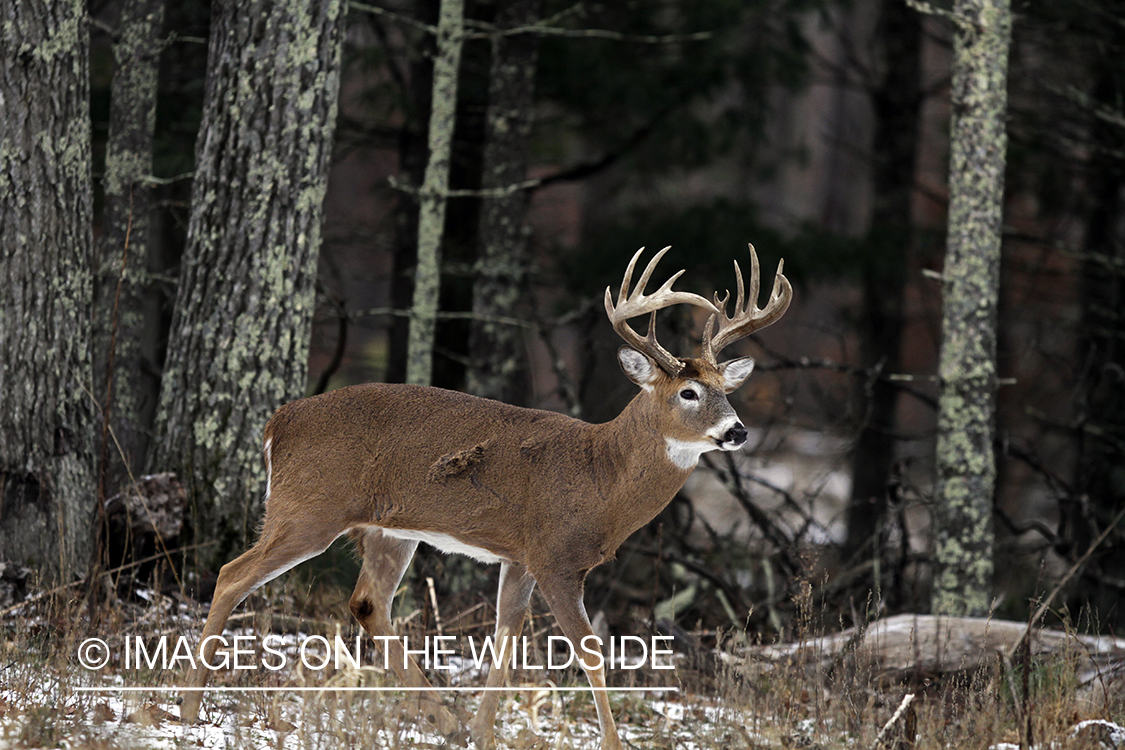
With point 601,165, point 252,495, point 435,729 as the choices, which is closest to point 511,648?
point 435,729

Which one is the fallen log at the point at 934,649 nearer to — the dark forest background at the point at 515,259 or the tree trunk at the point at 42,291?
the dark forest background at the point at 515,259

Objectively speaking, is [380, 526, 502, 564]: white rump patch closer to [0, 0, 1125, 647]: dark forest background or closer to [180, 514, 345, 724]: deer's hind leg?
[180, 514, 345, 724]: deer's hind leg

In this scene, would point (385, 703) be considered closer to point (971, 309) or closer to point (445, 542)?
point (445, 542)

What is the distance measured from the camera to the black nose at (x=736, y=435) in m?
4.36

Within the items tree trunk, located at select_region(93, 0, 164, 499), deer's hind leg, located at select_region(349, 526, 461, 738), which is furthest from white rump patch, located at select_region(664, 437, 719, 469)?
tree trunk, located at select_region(93, 0, 164, 499)

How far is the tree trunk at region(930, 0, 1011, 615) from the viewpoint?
24.8ft

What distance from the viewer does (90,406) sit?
6.05 metres

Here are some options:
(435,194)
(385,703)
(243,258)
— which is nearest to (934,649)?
(385,703)

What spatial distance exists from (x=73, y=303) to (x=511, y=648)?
2908 mm

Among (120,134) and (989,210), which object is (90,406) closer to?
(120,134)

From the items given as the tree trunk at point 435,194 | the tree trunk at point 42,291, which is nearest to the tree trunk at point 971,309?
the tree trunk at point 435,194

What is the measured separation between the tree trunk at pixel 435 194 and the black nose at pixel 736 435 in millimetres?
4491

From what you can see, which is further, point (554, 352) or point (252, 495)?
point (554, 352)

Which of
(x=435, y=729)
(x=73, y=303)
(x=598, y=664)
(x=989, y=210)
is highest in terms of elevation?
(x=989, y=210)
